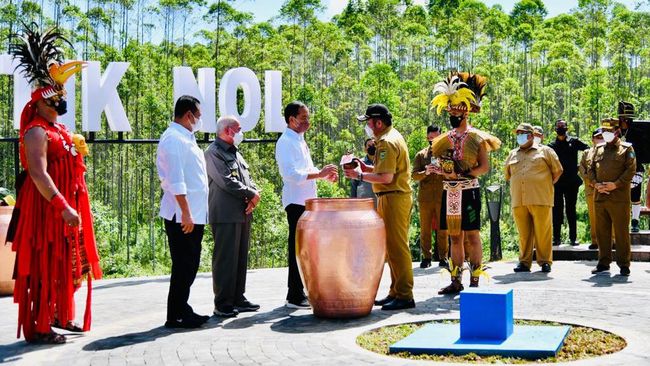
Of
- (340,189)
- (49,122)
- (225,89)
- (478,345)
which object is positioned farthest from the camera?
(340,189)

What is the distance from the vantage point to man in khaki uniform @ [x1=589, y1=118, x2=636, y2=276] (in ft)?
33.8

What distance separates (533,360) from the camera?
225 inches

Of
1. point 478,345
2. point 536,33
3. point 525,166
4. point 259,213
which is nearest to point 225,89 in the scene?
point 525,166

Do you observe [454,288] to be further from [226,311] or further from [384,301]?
[226,311]

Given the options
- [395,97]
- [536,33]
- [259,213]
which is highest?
[536,33]

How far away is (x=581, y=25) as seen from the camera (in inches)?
2820

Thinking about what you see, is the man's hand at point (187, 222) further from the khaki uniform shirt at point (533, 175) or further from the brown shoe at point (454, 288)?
the khaki uniform shirt at point (533, 175)

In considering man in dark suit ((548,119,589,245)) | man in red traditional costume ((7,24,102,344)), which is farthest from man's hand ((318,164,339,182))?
man in dark suit ((548,119,589,245))

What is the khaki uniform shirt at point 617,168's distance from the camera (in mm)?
10273

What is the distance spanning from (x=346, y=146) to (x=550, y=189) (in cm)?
4187

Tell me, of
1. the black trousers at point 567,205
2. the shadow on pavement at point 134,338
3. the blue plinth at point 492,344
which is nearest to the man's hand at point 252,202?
the shadow on pavement at point 134,338

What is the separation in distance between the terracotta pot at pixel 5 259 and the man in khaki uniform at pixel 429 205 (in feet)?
16.7

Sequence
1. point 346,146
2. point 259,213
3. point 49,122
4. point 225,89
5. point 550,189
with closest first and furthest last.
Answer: point 49,122
point 550,189
point 225,89
point 259,213
point 346,146

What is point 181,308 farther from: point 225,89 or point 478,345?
point 225,89
